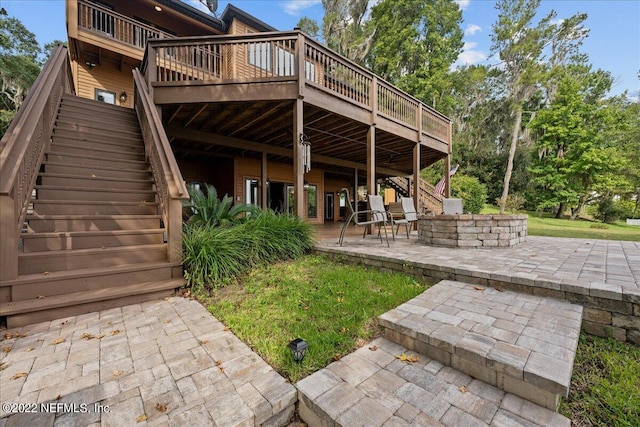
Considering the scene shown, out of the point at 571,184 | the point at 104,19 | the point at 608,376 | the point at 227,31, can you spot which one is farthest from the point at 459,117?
the point at 608,376

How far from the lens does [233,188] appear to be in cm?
946

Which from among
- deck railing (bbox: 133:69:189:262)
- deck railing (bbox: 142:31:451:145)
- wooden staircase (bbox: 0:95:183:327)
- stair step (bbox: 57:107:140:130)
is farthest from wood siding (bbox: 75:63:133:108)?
deck railing (bbox: 133:69:189:262)

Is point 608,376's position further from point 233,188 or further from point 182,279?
point 233,188

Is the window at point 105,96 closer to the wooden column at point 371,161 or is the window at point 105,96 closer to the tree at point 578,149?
the wooden column at point 371,161

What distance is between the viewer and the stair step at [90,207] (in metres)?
3.40

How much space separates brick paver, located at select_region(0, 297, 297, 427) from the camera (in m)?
1.38

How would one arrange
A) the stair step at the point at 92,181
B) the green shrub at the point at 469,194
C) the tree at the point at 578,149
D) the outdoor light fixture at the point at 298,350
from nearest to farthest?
1. the outdoor light fixture at the point at 298,350
2. the stair step at the point at 92,181
3. the green shrub at the point at 469,194
4. the tree at the point at 578,149

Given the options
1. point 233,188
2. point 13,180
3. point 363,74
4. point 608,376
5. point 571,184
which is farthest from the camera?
point 571,184

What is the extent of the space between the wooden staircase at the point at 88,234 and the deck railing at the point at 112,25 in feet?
15.1

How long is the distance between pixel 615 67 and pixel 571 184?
9.89 m

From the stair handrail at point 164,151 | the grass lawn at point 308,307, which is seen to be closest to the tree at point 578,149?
the grass lawn at point 308,307

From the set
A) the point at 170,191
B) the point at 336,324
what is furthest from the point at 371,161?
the point at 336,324

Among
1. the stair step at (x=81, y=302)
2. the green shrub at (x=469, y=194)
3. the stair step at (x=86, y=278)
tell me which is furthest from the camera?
the green shrub at (x=469, y=194)

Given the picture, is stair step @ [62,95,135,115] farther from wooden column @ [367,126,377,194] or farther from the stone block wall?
the stone block wall
